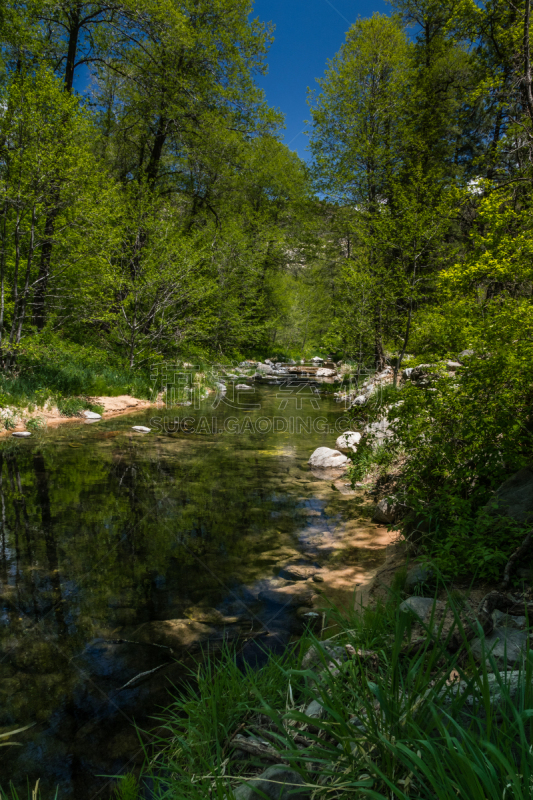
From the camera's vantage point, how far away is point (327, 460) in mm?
8070

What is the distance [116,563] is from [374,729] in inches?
145

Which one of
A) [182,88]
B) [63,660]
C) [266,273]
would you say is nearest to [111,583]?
[63,660]

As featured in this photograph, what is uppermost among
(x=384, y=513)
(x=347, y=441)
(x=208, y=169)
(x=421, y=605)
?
(x=208, y=169)

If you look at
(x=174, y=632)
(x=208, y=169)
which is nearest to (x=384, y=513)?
(x=174, y=632)

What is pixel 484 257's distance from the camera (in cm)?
642

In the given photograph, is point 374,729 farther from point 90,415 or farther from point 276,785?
point 90,415

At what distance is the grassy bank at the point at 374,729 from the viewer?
4.09ft

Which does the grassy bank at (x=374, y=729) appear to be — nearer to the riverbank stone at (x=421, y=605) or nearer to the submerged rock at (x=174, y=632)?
the riverbank stone at (x=421, y=605)

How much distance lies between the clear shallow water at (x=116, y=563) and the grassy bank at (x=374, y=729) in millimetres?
474

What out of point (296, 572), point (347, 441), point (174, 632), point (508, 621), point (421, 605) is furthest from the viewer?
point (347, 441)

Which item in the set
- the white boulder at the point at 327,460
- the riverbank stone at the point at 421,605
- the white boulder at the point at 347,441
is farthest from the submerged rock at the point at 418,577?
the white boulder at the point at 347,441

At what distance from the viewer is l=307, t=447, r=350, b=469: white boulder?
7.98 m

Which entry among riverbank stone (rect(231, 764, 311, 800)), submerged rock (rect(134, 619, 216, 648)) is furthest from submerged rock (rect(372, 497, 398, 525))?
riverbank stone (rect(231, 764, 311, 800))

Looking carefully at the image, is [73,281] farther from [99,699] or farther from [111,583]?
[99,699]
